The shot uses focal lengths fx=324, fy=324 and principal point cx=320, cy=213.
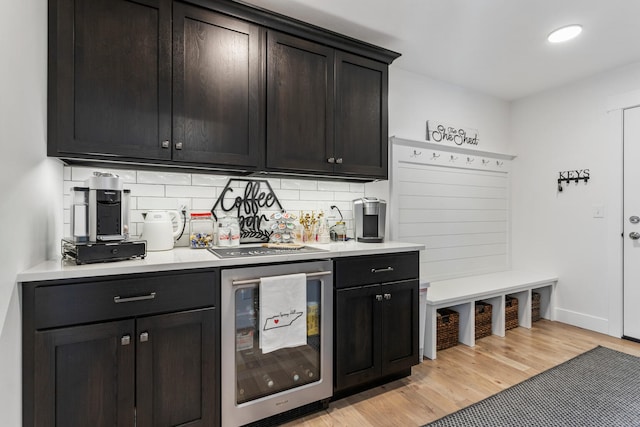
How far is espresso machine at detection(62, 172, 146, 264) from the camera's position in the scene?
4.87ft

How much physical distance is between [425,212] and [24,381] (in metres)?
3.02

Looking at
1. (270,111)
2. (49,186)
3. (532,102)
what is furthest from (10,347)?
(532,102)

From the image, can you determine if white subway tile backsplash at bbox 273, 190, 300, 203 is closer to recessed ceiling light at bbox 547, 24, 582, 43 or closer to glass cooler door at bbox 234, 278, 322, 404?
glass cooler door at bbox 234, 278, 322, 404

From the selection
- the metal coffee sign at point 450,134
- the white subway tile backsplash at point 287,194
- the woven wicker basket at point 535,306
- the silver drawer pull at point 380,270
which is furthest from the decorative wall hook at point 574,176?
the white subway tile backsplash at point 287,194

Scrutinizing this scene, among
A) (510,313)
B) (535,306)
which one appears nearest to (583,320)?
(535,306)

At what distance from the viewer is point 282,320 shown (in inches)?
68.7

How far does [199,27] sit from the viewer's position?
6.00ft

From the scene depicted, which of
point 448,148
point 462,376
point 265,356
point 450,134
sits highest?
point 450,134

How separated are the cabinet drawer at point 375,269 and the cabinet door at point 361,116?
2.21ft

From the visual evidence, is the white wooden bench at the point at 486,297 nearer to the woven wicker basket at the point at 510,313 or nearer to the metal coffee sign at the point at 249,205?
the woven wicker basket at the point at 510,313

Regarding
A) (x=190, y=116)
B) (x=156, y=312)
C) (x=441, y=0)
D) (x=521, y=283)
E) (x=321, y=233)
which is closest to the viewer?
(x=156, y=312)

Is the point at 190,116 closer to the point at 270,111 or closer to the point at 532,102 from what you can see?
the point at 270,111

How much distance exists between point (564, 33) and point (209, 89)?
2594 millimetres

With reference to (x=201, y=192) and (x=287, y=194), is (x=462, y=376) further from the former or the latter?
(x=201, y=192)
